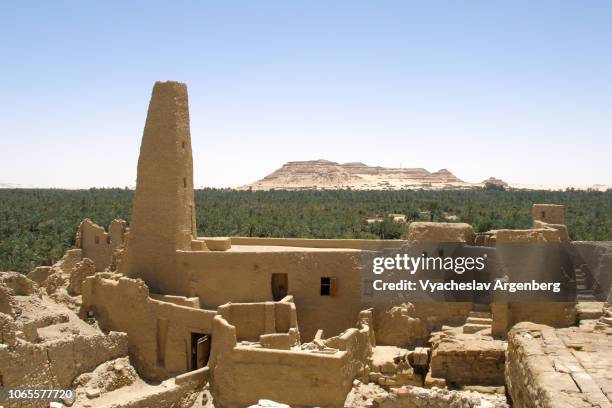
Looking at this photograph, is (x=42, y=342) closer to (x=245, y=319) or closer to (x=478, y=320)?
(x=245, y=319)

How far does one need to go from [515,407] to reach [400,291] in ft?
29.4

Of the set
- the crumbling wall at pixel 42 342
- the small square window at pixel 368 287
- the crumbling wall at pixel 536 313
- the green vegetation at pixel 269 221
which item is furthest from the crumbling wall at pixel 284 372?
the green vegetation at pixel 269 221

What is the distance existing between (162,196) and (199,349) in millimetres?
4799

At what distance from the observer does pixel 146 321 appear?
59.0 ft

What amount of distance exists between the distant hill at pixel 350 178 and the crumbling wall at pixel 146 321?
4170 inches

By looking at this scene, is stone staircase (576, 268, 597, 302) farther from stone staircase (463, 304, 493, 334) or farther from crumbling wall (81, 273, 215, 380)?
crumbling wall (81, 273, 215, 380)

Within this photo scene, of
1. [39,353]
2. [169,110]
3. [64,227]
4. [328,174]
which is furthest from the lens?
[328,174]

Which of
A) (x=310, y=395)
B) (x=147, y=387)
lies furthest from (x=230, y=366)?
(x=147, y=387)

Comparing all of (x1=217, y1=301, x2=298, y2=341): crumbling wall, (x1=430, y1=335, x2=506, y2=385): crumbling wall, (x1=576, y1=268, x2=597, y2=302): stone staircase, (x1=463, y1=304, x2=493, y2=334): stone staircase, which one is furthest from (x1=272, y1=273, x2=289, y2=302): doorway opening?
(x1=576, y1=268, x2=597, y2=302): stone staircase

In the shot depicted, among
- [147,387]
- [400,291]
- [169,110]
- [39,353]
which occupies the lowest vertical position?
[147,387]

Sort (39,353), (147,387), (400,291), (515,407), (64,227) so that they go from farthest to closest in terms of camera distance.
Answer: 1. (64,227)
2. (400,291)
3. (147,387)
4. (39,353)
5. (515,407)

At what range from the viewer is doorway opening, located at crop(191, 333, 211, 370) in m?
17.2

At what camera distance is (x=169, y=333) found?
687 inches

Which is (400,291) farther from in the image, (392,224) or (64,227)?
(64,227)
